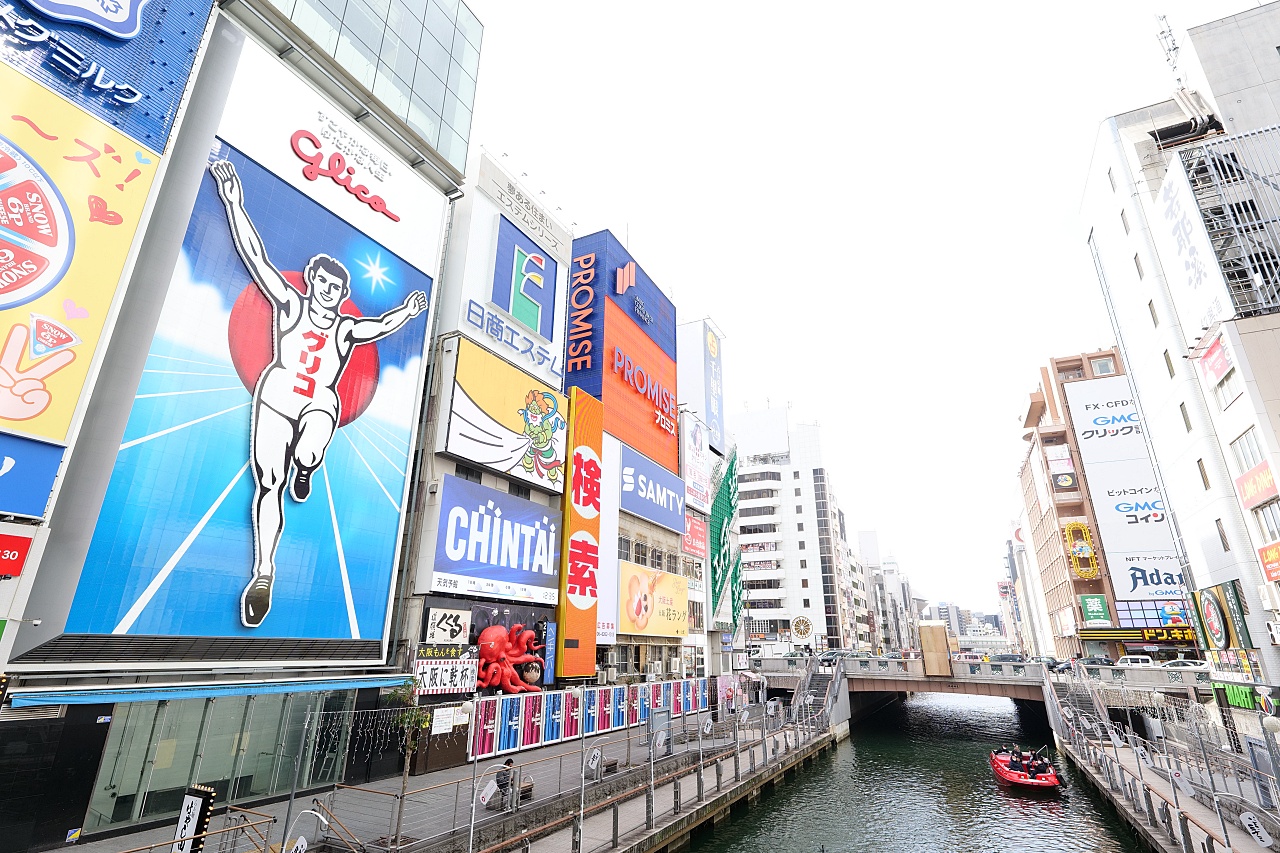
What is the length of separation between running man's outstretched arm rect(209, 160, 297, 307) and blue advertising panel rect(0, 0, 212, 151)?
1880 mm

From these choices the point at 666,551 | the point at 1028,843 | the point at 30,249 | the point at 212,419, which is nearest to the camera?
the point at 30,249

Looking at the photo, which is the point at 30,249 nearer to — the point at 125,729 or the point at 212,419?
the point at 212,419

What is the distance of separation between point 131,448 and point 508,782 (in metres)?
14.1

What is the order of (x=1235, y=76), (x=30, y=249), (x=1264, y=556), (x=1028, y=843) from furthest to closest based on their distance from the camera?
1. (x=1235, y=76)
2. (x=1264, y=556)
3. (x=1028, y=843)
4. (x=30, y=249)

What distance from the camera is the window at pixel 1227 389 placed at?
32884 millimetres

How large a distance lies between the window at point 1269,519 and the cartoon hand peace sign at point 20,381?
48350mm

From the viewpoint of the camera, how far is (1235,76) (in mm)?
39906

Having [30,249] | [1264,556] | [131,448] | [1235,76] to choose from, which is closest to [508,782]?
[131,448]

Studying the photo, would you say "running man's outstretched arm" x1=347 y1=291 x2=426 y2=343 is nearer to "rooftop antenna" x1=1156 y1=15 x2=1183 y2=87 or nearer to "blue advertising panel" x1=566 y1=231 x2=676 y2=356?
"blue advertising panel" x1=566 y1=231 x2=676 y2=356

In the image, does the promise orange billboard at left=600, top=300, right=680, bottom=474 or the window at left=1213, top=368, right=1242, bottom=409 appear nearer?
the window at left=1213, top=368, right=1242, bottom=409

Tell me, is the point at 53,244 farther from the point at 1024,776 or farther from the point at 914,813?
the point at 1024,776

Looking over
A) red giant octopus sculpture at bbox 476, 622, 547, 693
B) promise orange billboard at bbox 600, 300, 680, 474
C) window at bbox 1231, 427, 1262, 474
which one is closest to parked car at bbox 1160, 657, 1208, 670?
window at bbox 1231, 427, 1262, 474

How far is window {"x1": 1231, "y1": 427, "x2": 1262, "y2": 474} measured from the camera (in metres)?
31.8

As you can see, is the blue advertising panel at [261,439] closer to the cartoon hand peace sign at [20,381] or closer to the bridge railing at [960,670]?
the cartoon hand peace sign at [20,381]
